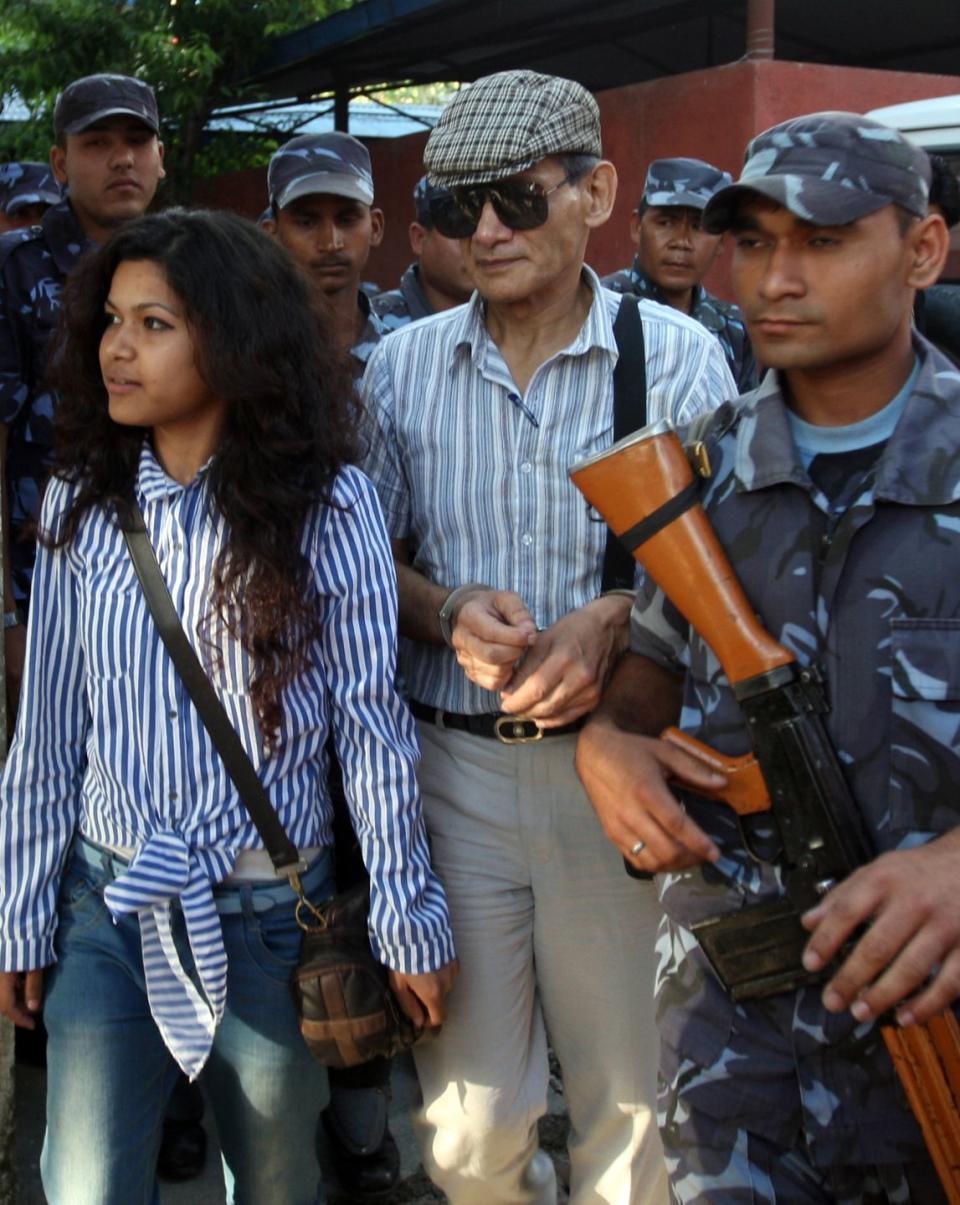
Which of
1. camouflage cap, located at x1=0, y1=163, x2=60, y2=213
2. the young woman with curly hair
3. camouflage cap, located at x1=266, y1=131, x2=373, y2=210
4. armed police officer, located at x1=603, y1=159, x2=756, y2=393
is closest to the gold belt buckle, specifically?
the young woman with curly hair

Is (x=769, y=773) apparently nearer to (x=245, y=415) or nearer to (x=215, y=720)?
(x=215, y=720)

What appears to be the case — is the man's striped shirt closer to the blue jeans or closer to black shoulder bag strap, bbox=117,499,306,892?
black shoulder bag strap, bbox=117,499,306,892

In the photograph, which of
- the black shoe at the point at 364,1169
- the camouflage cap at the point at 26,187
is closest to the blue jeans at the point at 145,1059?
the black shoe at the point at 364,1169

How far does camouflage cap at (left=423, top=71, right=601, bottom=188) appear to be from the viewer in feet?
8.41

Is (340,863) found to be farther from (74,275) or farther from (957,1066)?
(957,1066)

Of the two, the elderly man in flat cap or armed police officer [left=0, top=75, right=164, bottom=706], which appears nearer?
the elderly man in flat cap

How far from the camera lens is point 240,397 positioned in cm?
239

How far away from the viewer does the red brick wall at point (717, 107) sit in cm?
754

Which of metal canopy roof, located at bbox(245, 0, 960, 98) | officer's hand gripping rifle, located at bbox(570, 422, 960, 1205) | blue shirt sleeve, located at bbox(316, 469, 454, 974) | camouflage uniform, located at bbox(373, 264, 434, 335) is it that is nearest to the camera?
officer's hand gripping rifle, located at bbox(570, 422, 960, 1205)

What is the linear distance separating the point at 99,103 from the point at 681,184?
1.99 m

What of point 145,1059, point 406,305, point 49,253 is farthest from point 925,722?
point 406,305

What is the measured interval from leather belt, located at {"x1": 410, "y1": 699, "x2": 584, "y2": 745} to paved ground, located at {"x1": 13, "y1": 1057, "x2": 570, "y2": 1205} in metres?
0.92

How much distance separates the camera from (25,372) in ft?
11.3

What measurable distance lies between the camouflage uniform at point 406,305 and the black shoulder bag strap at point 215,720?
7.75ft
